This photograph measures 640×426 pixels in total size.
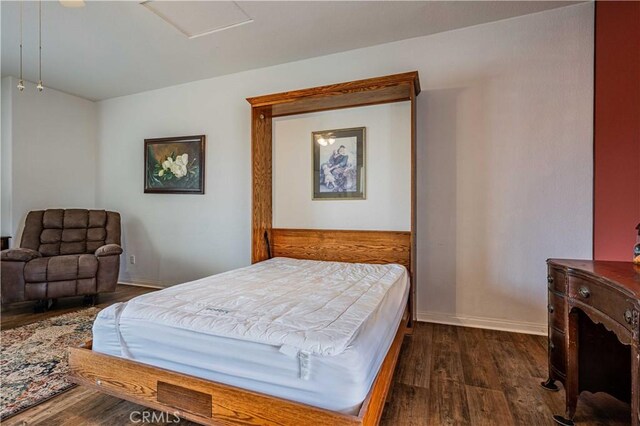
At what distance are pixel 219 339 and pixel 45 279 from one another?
2889mm

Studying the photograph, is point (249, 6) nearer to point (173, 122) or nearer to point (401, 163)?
point (401, 163)

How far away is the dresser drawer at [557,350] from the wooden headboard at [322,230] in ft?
3.33

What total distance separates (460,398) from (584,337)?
0.70 meters

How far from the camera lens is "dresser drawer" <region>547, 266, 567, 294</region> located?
A: 155 centimetres

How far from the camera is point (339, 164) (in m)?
3.18

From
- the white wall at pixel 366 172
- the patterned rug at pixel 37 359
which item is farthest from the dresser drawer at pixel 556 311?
the patterned rug at pixel 37 359

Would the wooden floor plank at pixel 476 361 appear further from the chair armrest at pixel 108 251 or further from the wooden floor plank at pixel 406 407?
the chair armrest at pixel 108 251

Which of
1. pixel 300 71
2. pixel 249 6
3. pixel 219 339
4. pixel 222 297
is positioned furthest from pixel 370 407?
pixel 300 71

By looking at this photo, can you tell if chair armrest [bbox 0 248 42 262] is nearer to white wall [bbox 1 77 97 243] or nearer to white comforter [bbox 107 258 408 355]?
white wall [bbox 1 77 97 243]

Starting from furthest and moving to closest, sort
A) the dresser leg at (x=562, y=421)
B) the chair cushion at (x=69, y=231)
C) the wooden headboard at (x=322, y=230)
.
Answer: the chair cushion at (x=69, y=231)
the wooden headboard at (x=322, y=230)
the dresser leg at (x=562, y=421)

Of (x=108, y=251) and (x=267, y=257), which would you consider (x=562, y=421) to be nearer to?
(x=267, y=257)

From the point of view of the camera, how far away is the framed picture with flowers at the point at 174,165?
3861mm

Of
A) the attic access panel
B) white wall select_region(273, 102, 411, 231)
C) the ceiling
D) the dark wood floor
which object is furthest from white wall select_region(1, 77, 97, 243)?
the dark wood floor

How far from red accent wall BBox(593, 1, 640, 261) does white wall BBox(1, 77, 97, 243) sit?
5880mm
